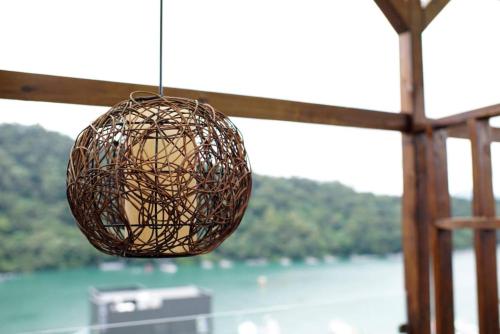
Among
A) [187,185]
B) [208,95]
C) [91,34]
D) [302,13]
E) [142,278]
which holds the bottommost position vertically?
[142,278]

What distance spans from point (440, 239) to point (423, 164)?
49 cm

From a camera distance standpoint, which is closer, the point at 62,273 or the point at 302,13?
the point at 302,13

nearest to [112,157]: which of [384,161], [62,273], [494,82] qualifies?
[494,82]

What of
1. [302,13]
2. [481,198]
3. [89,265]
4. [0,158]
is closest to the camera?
[481,198]

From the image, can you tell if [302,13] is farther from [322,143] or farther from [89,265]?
[89,265]

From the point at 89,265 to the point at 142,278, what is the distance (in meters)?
1.01

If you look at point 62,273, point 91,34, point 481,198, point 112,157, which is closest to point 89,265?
point 62,273

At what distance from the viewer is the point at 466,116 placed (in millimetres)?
2943

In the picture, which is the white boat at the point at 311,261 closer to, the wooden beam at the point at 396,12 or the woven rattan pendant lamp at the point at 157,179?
the wooden beam at the point at 396,12

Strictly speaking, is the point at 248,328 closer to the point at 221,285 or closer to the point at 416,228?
the point at 416,228

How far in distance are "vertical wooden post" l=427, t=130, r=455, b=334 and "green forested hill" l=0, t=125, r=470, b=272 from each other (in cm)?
453

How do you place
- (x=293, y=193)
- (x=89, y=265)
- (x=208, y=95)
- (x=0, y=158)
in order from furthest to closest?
(x=293, y=193), (x=89, y=265), (x=0, y=158), (x=208, y=95)

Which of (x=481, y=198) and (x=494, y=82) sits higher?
(x=494, y=82)

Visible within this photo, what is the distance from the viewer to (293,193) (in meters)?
8.05
